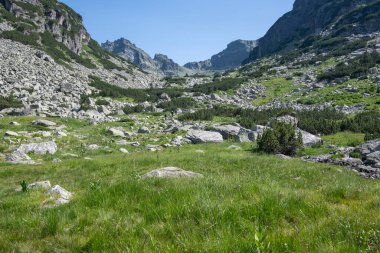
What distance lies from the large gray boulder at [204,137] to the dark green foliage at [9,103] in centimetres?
2153

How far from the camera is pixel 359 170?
12656 millimetres

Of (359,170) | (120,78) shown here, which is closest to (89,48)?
(120,78)

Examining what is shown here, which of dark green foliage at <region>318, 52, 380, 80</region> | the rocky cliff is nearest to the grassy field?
dark green foliage at <region>318, 52, 380, 80</region>

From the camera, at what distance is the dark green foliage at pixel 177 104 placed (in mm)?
44062

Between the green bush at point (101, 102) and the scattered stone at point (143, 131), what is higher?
the green bush at point (101, 102)

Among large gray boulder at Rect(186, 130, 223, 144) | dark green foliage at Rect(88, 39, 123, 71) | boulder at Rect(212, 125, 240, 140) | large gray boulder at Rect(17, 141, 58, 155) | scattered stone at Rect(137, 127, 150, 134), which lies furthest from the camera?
dark green foliage at Rect(88, 39, 123, 71)

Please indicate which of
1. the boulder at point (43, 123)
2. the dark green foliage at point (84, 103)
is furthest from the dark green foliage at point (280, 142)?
the dark green foliage at point (84, 103)

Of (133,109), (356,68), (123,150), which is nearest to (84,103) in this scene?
(133,109)

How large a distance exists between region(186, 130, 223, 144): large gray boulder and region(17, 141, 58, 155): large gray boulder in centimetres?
938

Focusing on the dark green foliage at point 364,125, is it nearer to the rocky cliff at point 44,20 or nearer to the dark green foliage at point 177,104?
the dark green foliage at point 177,104

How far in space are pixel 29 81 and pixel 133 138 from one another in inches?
1100

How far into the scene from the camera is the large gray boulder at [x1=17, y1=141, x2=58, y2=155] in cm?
1711

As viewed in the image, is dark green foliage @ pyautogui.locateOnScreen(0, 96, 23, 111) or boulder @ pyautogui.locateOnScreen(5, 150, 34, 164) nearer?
boulder @ pyautogui.locateOnScreen(5, 150, 34, 164)

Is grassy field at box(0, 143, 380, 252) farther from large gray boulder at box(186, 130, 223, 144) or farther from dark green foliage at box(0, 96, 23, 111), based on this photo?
dark green foliage at box(0, 96, 23, 111)
